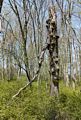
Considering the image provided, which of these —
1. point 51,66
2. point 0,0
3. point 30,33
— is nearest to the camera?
point 0,0

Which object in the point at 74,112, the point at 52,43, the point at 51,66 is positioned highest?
the point at 52,43

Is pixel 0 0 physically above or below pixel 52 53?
above

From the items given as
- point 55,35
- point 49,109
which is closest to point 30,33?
point 55,35

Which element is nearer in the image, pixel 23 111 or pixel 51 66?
pixel 23 111

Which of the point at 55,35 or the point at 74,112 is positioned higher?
the point at 55,35

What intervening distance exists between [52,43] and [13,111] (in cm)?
254

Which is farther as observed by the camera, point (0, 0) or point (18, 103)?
point (18, 103)

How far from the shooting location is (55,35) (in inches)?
302

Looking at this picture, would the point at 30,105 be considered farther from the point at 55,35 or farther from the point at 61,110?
the point at 55,35

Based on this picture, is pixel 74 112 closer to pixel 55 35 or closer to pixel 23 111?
pixel 23 111

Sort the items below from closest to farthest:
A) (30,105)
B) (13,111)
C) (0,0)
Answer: (0,0) < (13,111) < (30,105)

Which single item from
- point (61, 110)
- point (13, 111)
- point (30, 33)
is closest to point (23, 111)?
point (13, 111)

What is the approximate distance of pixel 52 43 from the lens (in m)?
7.60

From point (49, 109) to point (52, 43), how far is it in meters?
2.21
